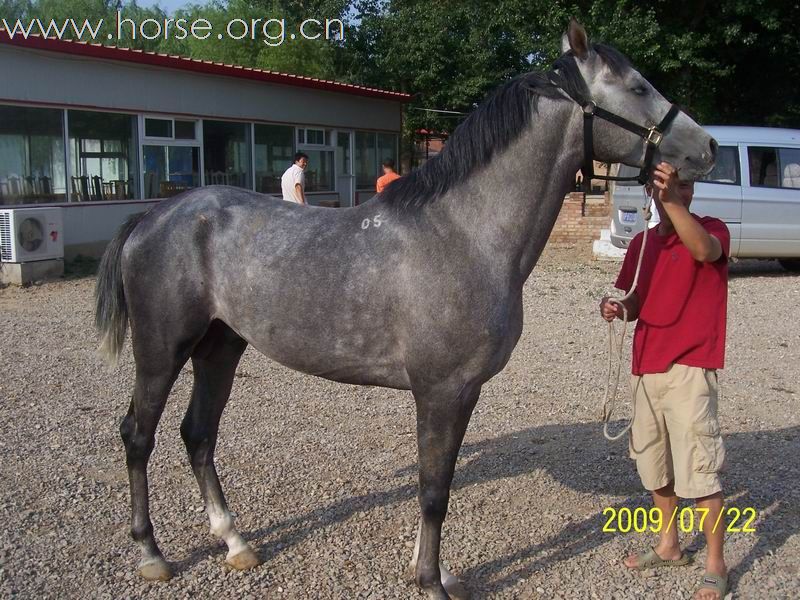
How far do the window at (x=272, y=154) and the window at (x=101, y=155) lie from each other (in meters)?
3.71

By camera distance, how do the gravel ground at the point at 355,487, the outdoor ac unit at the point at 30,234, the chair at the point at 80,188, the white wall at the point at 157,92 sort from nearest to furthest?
the gravel ground at the point at 355,487 → the outdoor ac unit at the point at 30,234 → the white wall at the point at 157,92 → the chair at the point at 80,188

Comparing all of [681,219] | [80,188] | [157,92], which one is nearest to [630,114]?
[681,219]

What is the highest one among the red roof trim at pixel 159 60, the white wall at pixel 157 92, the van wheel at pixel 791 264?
the red roof trim at pixel 159 60

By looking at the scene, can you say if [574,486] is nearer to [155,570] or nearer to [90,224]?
[155,570]

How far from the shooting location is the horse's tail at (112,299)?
140 inches

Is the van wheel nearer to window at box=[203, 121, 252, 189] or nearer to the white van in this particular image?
the white van

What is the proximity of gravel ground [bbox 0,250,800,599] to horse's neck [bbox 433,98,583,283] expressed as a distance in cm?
152

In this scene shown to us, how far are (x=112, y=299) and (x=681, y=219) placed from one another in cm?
262

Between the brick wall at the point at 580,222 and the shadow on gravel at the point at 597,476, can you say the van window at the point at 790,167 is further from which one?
the shadow on gravel at the point at 597,476

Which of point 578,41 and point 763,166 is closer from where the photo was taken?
point 578,41

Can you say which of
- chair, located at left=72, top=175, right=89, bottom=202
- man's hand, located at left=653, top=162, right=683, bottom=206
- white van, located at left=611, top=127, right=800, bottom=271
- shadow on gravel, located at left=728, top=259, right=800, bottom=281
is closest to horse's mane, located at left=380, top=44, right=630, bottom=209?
man's hand, located at left=653, top=162, right=683, bottom=206

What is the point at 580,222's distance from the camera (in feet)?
50.4

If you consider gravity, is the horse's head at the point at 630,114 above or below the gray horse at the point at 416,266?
above

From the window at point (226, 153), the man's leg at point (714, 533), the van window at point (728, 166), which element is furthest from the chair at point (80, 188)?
the man's leg at point (714, 533)
